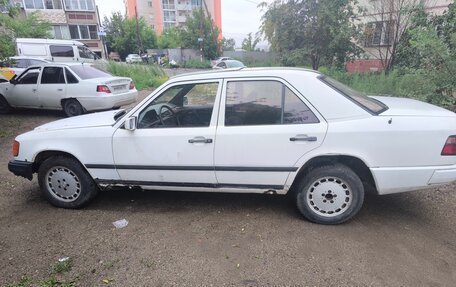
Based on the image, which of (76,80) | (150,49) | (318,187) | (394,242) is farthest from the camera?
(150,49)

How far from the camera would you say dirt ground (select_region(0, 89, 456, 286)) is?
2.61 m

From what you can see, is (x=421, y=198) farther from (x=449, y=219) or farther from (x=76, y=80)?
(x=76, y=80)

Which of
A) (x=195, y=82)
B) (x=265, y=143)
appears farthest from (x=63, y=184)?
(x=265, y=143)

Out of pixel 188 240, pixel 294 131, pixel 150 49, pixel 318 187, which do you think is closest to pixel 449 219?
pixel 318 187

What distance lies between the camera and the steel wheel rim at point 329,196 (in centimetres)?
323

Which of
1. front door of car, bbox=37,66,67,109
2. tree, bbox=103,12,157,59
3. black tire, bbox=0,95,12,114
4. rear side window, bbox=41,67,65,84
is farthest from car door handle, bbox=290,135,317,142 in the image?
tree, bbox=103,12,157,59

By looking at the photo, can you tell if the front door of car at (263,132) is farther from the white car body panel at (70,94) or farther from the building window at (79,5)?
the building window at (79,5)

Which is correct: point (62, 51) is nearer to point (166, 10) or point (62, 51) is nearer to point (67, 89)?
point (67, 89)

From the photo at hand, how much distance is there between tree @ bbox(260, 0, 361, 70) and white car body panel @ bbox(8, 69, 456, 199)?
35.9 ft

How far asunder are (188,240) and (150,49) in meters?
51.2

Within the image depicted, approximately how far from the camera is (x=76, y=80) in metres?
8.52

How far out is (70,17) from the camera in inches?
1583

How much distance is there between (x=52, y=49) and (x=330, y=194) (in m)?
19.3

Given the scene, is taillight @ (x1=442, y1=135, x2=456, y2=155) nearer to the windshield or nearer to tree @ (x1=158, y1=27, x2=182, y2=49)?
the windshield
